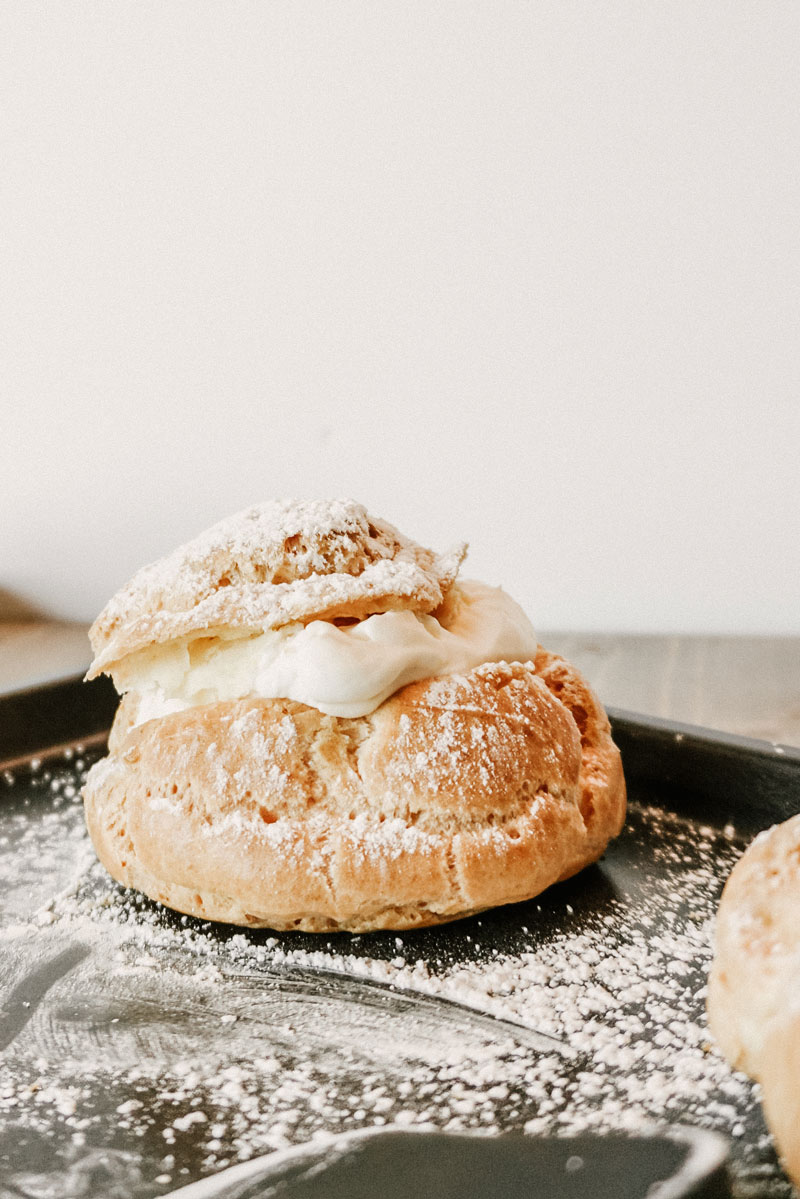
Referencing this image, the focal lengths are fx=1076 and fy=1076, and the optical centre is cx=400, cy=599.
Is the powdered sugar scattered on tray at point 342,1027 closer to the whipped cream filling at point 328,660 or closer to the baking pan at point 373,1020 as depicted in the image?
the baking pan at point 373,1020

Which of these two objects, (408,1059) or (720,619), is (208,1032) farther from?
(720,619)

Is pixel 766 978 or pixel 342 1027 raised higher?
pixel 766 978

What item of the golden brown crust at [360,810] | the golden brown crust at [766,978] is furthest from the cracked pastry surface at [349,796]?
the golden brown crust at [766,978]

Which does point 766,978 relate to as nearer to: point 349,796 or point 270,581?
point 349,796

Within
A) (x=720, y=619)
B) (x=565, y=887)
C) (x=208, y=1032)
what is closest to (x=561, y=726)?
(x=565, y=887)

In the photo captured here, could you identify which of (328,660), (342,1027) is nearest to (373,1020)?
(342,1027)
